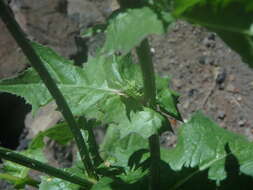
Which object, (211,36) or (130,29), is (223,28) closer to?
(130,29)

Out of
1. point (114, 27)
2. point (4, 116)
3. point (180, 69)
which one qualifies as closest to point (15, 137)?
point (4, 116)

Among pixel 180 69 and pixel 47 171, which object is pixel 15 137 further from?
pixel 47 171

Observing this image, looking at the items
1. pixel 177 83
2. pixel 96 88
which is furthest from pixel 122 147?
pixel 177 83

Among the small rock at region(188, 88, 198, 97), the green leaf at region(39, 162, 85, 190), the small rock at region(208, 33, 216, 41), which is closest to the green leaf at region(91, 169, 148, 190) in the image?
the green leaf at region(39, 162, 85, 190)

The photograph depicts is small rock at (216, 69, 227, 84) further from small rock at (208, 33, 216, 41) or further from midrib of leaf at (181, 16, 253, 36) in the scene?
midrib of leaf at (181, 16, 253, 36)

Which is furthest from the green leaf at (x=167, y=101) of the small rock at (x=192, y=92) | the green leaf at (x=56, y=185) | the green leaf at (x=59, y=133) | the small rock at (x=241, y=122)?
the small rock at (x=192, y=92)
